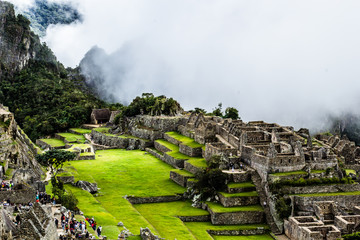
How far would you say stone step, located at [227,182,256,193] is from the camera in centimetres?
4625

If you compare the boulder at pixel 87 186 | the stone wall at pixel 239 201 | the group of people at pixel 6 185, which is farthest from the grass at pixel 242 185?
the group of people at pixel 6 185

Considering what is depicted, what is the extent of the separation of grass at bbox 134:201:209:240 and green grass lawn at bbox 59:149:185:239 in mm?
1163

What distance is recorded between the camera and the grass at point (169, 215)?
1568 inches

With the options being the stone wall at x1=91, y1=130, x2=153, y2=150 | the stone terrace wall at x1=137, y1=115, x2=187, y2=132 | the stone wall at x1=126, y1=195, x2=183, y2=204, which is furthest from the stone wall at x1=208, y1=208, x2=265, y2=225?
the stone terrace wall at x1=137, y1=115, x2=187, y2=132

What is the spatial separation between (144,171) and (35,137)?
35.0 m

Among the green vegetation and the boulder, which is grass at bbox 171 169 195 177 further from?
the green vegetation

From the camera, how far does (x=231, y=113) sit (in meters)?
86.6

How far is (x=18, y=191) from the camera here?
3331cm

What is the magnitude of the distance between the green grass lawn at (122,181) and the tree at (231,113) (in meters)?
20.1

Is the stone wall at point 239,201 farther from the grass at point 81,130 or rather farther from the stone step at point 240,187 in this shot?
the grass at point 81,130

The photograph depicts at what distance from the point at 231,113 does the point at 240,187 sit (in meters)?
40.9

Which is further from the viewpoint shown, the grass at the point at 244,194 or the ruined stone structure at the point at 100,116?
the ruined stone structure at the point at 100,116

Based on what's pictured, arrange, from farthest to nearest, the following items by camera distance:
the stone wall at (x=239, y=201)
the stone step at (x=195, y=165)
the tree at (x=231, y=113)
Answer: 1. the tree at (x=231, y=113)
2. the stone step at (x=195, y=165)
3. the stone wall at (x=239, y=201)

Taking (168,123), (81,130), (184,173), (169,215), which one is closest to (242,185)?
(169,215)
